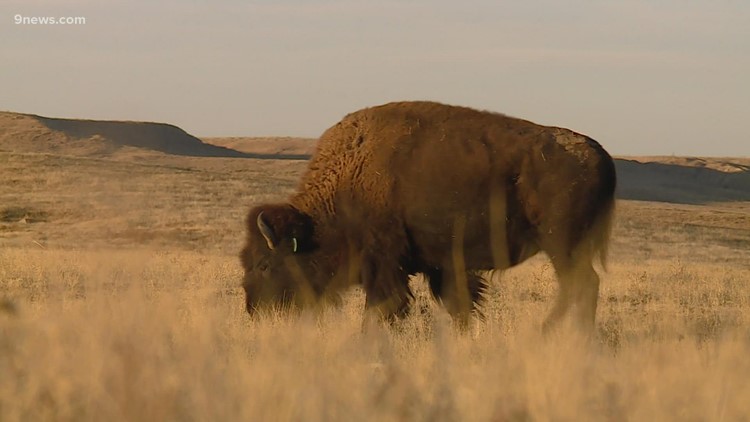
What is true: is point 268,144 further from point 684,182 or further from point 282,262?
point 282,262

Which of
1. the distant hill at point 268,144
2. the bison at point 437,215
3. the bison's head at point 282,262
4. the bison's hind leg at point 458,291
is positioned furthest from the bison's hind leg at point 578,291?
the distant hill at point 268,144

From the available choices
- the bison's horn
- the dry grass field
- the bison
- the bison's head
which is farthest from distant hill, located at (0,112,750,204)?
the dry grass field

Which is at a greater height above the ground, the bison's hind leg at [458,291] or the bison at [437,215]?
the bison at [437,215]

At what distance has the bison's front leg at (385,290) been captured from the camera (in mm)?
7777

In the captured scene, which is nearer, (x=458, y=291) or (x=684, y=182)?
(x=458, y=291)

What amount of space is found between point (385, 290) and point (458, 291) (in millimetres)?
716

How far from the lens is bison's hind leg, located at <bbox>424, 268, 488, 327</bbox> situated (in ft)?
26.8

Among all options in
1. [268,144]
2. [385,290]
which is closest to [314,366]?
[385,290]

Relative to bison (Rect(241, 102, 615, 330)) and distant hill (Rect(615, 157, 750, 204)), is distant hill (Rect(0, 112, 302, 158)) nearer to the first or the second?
distant hill (Rect(615, 157, 750, 204))

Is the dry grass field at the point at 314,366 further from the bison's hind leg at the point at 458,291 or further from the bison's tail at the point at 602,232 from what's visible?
the bison's tail at the point at 602,232

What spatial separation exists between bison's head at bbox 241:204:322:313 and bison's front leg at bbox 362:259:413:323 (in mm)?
634

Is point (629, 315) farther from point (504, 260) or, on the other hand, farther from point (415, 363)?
point (415, 363)

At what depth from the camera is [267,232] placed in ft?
27.6

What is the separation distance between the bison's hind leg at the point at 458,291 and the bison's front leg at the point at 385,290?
16.0 inches
